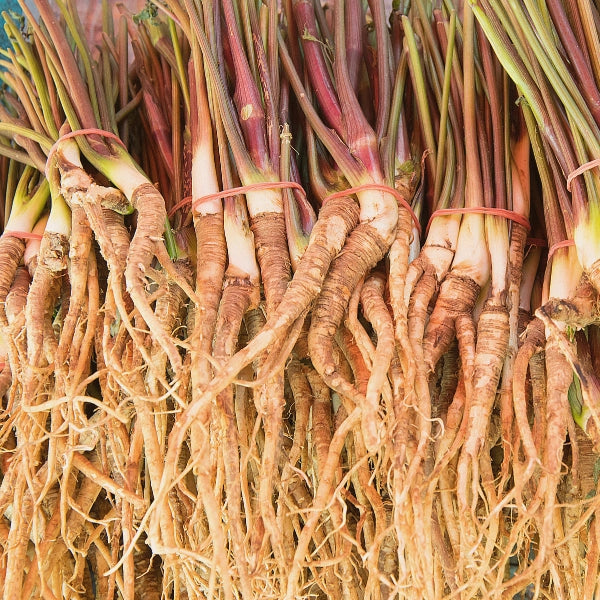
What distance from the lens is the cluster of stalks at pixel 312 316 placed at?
1078 millimetres

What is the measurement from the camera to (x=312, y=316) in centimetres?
118

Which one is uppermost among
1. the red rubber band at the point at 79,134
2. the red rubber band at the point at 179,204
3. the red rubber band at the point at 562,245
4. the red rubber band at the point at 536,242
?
the red rubber band at the point at 79,134

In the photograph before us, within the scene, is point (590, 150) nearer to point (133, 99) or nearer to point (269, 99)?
point (269, 99)

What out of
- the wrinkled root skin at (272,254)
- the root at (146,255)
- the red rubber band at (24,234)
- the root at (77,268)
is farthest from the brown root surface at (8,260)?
the wrinkled root skin at (272,254)

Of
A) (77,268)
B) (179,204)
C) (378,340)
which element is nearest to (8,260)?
(77,268)

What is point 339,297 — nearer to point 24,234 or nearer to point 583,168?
point 583,168

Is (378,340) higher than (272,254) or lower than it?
lower

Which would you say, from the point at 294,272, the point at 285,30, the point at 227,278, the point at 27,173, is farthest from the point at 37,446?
the point at 285,30

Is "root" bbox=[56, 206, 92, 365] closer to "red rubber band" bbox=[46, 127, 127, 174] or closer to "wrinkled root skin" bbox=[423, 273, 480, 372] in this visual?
"red rubber band" bbox=[46, 127, 127, 174]

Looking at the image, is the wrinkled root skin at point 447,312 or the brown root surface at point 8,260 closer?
the wrinkled root skin at point 447,312

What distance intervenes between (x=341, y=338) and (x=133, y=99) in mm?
899

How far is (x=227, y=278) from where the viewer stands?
1239mm

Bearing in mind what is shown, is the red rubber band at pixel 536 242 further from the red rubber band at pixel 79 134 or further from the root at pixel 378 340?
the red rubber band at pixel 79 134

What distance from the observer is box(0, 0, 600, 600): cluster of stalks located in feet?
3.54
